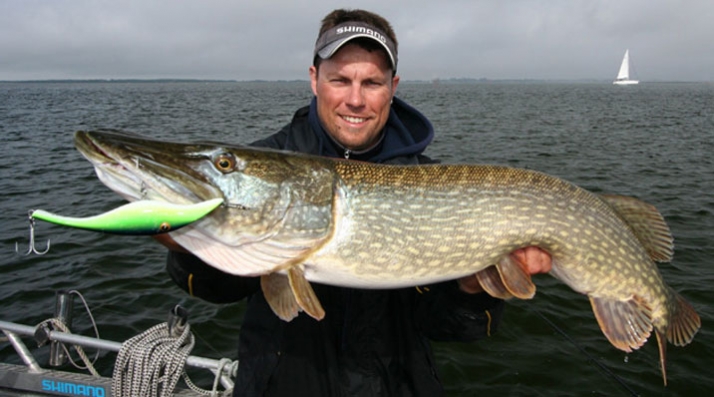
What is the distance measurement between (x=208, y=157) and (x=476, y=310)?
1283mm

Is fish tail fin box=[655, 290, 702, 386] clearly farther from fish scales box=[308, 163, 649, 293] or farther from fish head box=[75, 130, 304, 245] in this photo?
fish head box=[75, 130, 304, 245]

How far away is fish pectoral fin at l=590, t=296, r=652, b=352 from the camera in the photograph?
207cm

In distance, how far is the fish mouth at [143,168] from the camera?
1459 millimetres

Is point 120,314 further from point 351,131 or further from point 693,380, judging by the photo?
point 693,380

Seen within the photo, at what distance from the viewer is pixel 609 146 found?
1318cm

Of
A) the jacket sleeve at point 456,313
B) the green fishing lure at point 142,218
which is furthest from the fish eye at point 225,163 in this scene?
the jacket sleeve at point 456,313

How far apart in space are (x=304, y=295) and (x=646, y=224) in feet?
5.31

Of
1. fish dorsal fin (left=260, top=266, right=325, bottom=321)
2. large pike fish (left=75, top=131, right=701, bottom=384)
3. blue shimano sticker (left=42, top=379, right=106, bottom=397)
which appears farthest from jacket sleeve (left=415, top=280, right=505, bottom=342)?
blue shimano sticker (left=42, top=379, right=106, bottom=397)

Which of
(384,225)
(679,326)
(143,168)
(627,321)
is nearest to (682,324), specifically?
(679,326)

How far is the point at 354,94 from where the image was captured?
2.24 meters

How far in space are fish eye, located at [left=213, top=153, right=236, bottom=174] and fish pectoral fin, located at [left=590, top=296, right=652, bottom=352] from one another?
1.66 meters

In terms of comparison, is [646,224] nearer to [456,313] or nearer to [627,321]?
[627,321]

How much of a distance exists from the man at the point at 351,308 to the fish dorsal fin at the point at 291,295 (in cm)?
26

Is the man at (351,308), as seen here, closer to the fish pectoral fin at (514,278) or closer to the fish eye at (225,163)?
the fish pectoral fin at (514,278)
